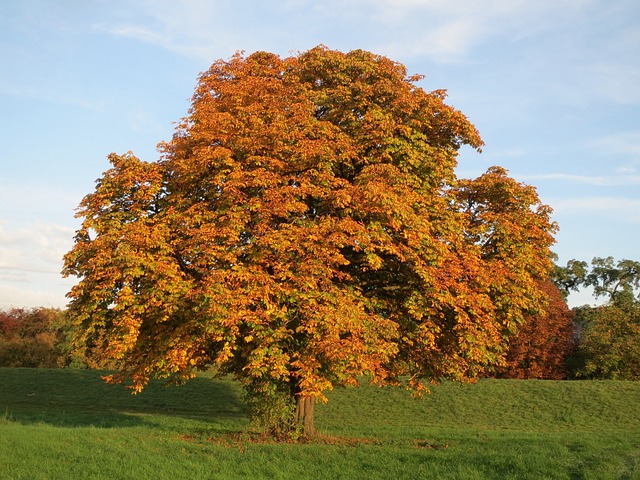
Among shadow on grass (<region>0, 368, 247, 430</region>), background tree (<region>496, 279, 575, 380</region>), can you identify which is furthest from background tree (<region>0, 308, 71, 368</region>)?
background tree (<region>496, 279, 575, 380</region>)

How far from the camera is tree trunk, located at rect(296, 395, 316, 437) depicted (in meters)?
21.2

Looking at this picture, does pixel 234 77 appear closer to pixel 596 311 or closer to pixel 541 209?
pixel 541 209

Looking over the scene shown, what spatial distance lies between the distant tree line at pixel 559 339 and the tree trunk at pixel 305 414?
29.4 meters

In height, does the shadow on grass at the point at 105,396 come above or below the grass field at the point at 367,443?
below

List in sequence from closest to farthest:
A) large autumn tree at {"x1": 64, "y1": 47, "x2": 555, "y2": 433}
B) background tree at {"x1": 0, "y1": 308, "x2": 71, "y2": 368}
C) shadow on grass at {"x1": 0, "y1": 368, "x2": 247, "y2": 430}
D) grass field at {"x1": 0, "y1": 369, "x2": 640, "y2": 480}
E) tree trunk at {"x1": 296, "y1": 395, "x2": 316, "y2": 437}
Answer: grass field at {"x1": 0, "y1": 369, "x2": 640, "y2": 480}
large autumn tree at {"x1": 64, "y1": 47, "x2": 555, "y2": 433}
tree trunk at {"x1": 296, "y1": 395, "x2": 316, "y2": 437}
shadow on grass at {"x1": 0, "y1": 368, "x2": 247, "y2": 430}
background tree at {"x1": 0, "y1": 308, "x2": 71, "y2": 368}

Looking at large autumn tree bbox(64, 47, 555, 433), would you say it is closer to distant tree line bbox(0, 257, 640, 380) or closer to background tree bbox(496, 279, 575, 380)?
distant tree line bbox(0, 257, 640, 380)

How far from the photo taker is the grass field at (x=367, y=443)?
14.4 meters

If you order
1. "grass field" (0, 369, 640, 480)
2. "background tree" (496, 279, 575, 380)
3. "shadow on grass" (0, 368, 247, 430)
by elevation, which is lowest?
"shadow on grass" (0, 368, 247, 430)

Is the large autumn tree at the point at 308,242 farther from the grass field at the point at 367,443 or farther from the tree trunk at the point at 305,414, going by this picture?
the grass field at the point at 367,443

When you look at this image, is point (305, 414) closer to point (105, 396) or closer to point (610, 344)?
point (105, 396)

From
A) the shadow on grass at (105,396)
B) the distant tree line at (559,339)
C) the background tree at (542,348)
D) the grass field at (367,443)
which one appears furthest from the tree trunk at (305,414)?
the background tree at (542,348)

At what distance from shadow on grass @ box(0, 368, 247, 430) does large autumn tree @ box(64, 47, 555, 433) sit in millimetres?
17365

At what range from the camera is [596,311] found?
60.7 meters

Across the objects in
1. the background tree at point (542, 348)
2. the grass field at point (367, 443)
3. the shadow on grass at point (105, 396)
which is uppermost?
the background tree at point (542, 348)
